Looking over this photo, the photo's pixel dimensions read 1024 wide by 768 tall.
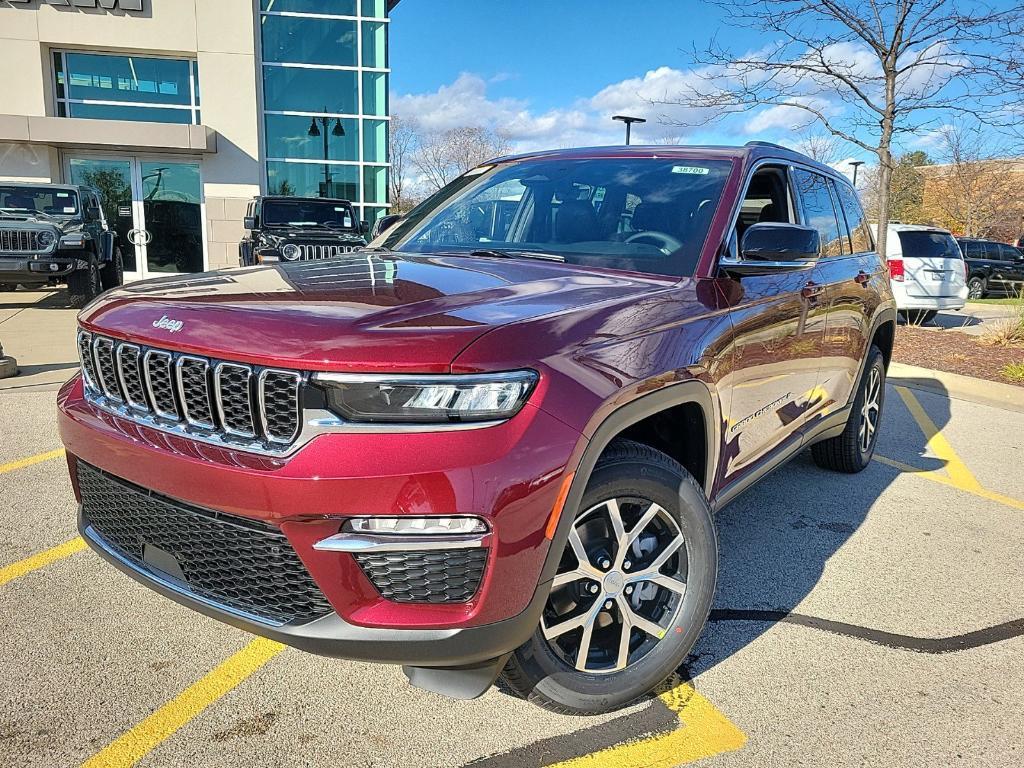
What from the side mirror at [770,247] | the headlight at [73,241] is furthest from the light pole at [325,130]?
the side mirror at [770,247]

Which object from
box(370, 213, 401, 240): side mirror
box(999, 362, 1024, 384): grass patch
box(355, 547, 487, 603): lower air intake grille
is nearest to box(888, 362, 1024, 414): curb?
box(999, 362, 1024, 384): grass patch

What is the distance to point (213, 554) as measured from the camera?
6.86 feet

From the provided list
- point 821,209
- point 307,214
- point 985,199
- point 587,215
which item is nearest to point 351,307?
point 587,215

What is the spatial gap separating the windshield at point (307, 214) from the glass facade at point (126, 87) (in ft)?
23.6

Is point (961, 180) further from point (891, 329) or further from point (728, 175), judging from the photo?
point (728, 175)

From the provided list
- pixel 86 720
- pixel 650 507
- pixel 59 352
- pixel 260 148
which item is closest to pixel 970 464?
pixel 650 507

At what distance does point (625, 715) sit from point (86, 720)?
1671mm

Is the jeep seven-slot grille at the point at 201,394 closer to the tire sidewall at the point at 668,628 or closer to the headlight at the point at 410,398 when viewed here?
the headlight at the point at 410,398

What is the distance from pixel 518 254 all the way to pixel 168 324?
1484mm

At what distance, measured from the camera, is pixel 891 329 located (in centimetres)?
546

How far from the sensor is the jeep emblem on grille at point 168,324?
214 centimetres

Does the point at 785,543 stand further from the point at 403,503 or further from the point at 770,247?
the point at 403,503

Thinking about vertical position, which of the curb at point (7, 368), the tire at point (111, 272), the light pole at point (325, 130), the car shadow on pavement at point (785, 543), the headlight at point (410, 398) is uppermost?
the light pole at point (325, 130)

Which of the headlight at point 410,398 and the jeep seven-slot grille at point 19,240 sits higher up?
the jeep seven-slot grille at point 19,240
